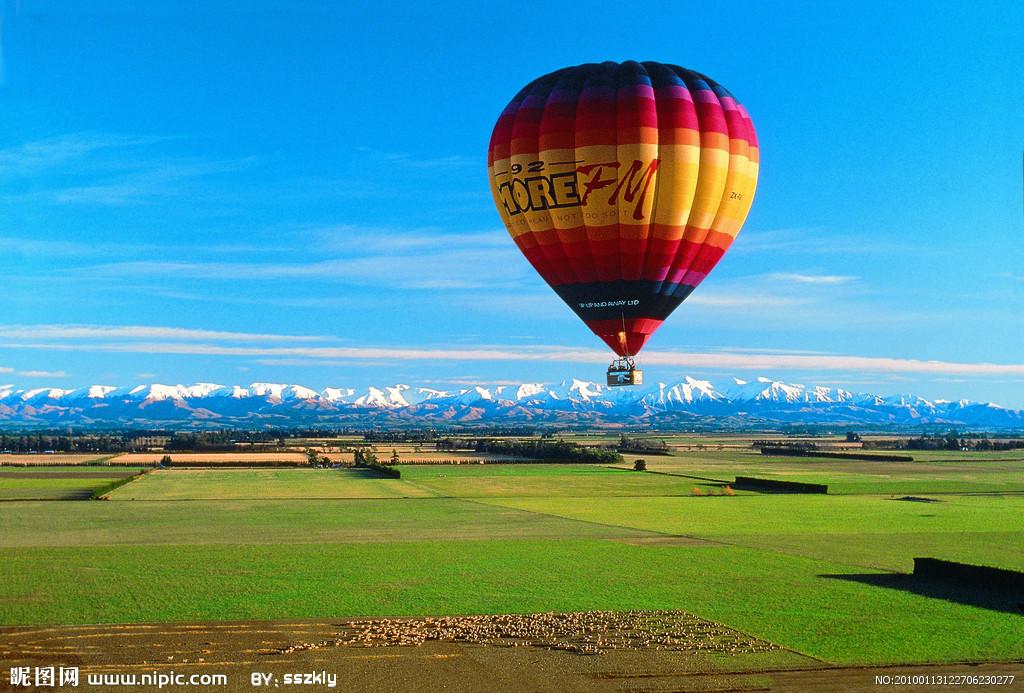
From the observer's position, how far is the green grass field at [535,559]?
3625 cm

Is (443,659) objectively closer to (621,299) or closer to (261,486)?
(621,299)

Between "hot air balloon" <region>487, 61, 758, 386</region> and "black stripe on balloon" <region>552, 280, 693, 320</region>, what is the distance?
0.06 metres

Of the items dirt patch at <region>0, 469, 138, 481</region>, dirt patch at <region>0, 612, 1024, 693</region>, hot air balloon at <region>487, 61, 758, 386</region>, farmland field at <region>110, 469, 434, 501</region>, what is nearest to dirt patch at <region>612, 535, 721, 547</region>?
hot air balloon at <region>487, 61, 758, 386</region>

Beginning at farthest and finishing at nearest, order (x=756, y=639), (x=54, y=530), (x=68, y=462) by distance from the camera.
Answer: (x=68, y=462)
(x=54, y=530)
(x=756, y=639)

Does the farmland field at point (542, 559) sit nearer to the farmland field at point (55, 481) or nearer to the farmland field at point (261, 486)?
the farmland field at point (261, 486)

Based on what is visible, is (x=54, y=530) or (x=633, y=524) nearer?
(x=54, y=530)

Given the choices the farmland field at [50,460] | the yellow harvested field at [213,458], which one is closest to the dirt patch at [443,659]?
the yellow harvested field at [213,458]

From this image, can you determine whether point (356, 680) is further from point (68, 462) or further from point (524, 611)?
point (68, 462)

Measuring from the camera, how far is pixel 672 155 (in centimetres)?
5234

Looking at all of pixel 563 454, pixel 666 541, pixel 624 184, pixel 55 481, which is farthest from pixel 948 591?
pixel 563 454

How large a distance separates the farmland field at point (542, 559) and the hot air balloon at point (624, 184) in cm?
1209

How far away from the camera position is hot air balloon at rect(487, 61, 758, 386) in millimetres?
52219

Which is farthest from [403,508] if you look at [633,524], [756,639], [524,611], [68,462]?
[68,462]

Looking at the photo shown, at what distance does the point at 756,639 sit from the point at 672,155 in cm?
2676
